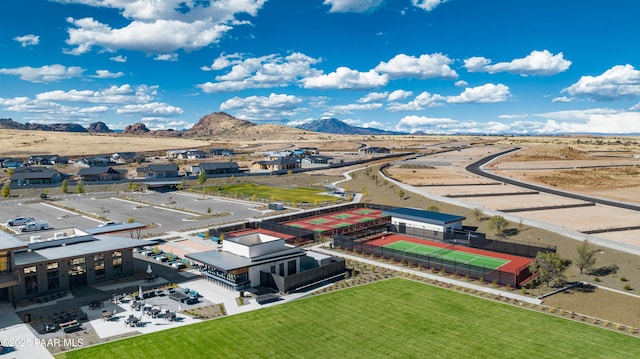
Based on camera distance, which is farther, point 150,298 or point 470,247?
point 470,247

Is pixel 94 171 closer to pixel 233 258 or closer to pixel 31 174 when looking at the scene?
pixel 31 174

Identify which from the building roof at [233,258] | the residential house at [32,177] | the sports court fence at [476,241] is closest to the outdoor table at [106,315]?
the building roof at [233,258]

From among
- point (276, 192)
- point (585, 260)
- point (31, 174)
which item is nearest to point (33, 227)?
point (276, 192)

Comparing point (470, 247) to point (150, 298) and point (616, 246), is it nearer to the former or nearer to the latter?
point (616, 246)

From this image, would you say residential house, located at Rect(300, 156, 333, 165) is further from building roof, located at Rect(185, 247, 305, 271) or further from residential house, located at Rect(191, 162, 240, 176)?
building roof, located at Rect(185, 247, 305, 271)

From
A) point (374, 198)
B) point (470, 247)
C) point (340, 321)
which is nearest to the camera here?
point (340, 321)

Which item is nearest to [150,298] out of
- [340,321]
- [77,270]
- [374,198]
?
[77,270]
